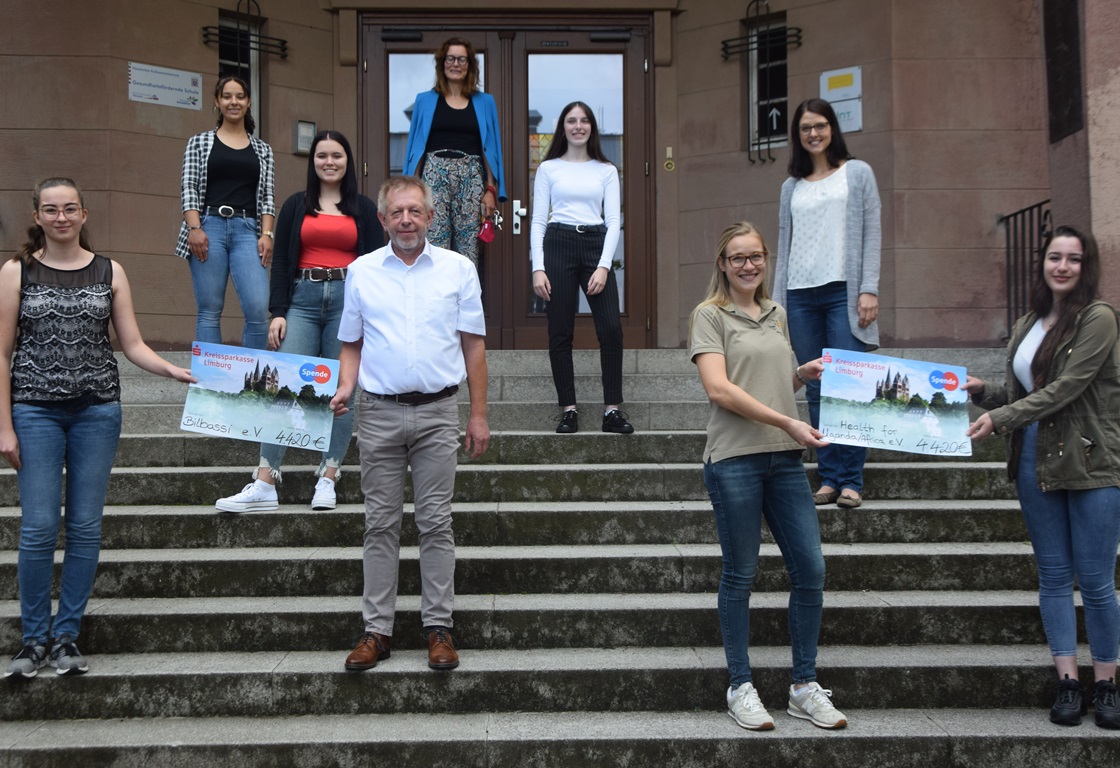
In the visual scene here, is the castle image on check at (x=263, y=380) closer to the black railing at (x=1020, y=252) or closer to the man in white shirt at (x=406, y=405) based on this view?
the man in white shirt at (x=406, y=405)

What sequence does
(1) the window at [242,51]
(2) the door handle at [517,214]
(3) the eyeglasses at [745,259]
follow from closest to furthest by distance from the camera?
(3) the eyeglasses at [745,259] < (1) the window at [242,51] < (2) the door handle at [517,214]

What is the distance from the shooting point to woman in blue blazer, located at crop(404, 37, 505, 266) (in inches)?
240

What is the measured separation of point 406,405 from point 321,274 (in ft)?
4.68

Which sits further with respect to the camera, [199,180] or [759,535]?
[199,180]

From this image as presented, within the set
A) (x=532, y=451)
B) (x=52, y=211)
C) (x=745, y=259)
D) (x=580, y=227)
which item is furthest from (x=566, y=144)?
(x=52, y=211)

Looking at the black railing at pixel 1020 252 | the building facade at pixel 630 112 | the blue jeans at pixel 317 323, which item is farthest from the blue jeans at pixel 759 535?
the black railing at pixel 1020 252

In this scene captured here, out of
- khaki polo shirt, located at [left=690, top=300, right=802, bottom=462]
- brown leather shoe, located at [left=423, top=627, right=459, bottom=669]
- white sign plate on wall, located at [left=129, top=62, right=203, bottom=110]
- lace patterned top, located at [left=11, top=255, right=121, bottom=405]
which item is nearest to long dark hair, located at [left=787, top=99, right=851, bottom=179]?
khaki polo shirt, located at [left=690, top=300, right=802, bottom=462]

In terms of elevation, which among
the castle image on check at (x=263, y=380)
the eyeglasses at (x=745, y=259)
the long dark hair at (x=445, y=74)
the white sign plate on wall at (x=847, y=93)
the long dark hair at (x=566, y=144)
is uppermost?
the white sign plate on wall at (x=847, y=93)

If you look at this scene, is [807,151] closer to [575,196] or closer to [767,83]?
[575,196]

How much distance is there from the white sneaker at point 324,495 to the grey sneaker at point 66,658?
130 cm

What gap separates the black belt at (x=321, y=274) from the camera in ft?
16.6

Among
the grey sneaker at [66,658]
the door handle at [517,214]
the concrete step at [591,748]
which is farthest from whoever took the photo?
the door handle at [517,214]

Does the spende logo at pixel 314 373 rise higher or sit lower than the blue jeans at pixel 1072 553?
higher

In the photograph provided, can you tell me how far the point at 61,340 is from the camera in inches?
154
